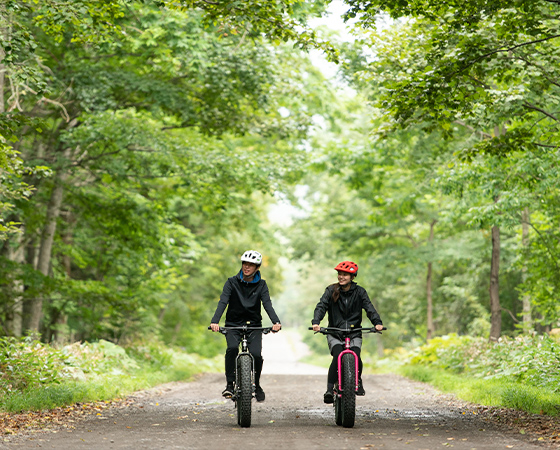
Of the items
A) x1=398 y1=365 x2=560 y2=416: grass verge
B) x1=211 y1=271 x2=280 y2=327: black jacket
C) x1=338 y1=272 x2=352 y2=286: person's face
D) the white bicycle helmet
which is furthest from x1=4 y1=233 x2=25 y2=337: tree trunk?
x1=398 y1=365 x2=560 y2=416: grass verge

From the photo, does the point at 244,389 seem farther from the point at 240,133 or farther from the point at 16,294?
the point at 240,133

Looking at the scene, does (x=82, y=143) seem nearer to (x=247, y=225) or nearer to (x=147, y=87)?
(x=147, y=87)

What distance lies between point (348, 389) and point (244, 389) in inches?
50.8

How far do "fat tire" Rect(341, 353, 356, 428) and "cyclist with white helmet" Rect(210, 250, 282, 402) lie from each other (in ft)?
3.63

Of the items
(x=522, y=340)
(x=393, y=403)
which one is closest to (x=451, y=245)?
(x=522, y=340)

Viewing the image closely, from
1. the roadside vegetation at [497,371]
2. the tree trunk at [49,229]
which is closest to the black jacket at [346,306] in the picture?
the roadside vegetation at [497,371]

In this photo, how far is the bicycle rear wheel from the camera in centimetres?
800

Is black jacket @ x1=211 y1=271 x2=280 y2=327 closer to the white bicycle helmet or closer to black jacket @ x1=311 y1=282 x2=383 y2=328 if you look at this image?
the white bicycle helmet

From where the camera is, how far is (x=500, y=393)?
10648mm

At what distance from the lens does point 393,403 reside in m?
11.7

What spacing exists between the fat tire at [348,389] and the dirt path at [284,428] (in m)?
0.17

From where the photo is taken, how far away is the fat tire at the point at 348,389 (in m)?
7.90

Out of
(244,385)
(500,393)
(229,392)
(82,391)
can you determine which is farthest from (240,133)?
(244,385)

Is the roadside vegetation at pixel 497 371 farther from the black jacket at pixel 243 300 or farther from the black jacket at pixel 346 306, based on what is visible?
the black jacket at pixel 243 300
